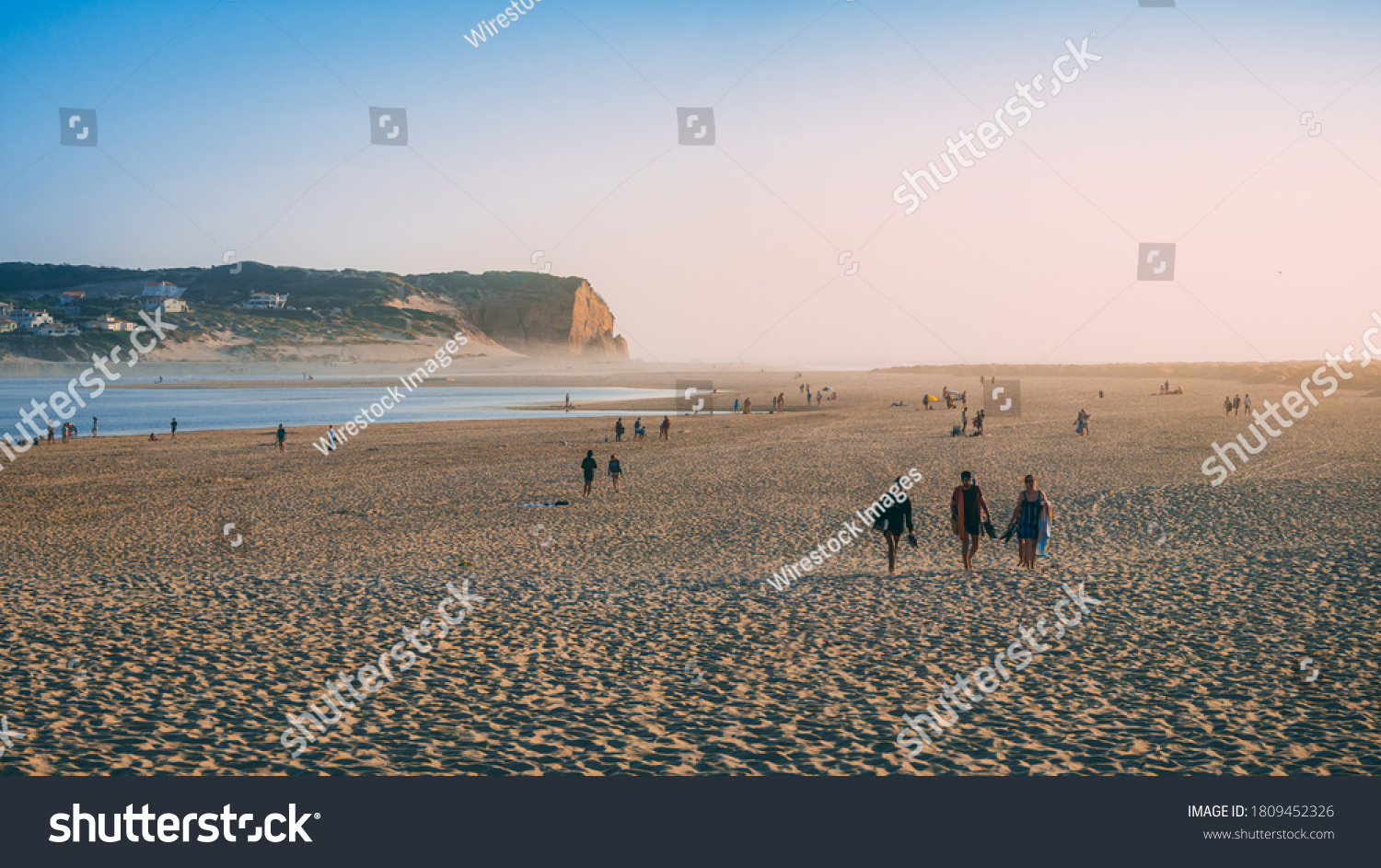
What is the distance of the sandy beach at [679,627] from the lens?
654 centimetres

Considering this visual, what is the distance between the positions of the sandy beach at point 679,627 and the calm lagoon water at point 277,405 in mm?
28332

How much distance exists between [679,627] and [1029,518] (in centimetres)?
623

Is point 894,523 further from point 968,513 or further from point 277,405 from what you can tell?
point 277,405

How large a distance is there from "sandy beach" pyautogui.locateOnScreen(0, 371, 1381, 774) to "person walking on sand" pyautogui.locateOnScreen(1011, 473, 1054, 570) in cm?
38

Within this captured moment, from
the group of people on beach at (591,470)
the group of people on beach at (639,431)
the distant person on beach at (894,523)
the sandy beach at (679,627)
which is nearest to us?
the sandy beach at (679,627)

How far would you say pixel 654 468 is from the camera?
28.4m

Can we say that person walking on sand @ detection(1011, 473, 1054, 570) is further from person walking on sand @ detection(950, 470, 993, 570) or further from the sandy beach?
person walking on sand @ detection(950, 470, 993, 570)

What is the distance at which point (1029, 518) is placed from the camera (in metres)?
13.2

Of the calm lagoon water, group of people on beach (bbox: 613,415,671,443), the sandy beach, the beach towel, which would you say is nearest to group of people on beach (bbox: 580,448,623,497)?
the sandy beach

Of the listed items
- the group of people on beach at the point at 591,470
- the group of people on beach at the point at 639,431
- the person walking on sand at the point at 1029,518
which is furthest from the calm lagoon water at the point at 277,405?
the person walking on sand at the point at 1029,518

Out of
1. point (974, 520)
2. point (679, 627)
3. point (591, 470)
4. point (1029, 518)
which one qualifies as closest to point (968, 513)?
point (974, 520)

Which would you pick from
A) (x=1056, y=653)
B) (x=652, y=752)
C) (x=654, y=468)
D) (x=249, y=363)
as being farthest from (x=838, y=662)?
(x=249, y=363)

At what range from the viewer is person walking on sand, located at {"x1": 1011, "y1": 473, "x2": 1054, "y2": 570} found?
1318 cm

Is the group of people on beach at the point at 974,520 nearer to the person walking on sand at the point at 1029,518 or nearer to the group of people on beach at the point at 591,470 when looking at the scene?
the person walking on sand at the point at 1029,518
